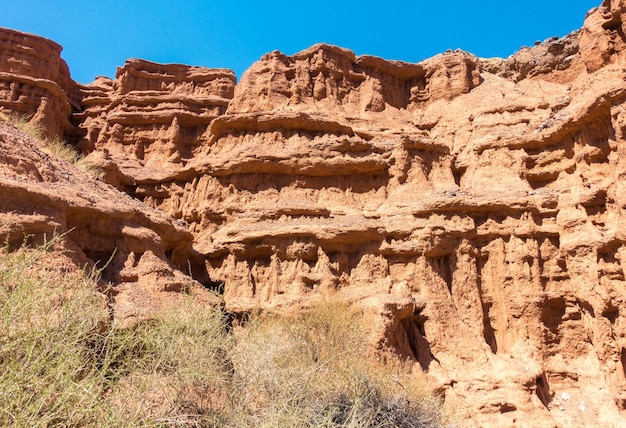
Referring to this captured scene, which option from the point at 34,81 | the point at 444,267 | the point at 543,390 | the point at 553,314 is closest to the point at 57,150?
the point at 444,267

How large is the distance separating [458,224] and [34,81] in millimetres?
30040

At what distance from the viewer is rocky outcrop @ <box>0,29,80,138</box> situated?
105 ft

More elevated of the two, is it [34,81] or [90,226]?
[34,81]

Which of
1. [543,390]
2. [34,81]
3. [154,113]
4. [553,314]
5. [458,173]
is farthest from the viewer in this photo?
[154,113]

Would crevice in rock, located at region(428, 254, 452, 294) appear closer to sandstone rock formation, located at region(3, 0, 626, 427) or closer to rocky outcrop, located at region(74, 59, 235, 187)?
sandstone rock formation, located at region(3, 0, 626, 427)

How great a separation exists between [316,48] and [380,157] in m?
10.9

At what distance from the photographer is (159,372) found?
8.02 meters

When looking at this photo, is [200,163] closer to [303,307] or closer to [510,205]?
[303,307]

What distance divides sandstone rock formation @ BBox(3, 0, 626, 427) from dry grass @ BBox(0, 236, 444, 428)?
4.44 m

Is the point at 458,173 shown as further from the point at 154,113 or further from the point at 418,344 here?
the point at 154,113

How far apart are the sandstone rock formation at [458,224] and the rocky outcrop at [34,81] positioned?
9.65m

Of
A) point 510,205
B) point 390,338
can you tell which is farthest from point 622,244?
point 390,338

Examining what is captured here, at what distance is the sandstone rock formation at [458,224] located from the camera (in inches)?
705

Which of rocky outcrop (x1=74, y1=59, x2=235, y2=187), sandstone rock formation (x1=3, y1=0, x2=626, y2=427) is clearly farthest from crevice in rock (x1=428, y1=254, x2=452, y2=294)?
rocky outcrop (x1=74, y1=59, x2=235, y2=187)
